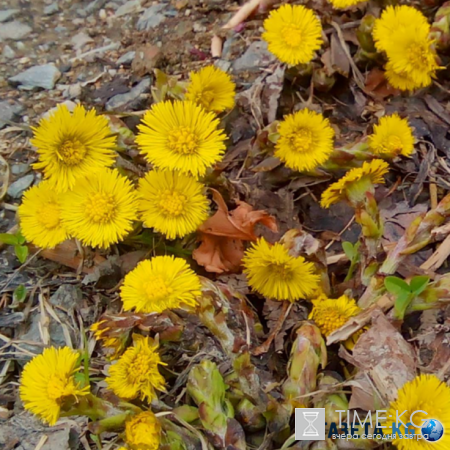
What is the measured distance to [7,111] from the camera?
6.83 feet

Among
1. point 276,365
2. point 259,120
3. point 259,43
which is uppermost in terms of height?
point 259,43

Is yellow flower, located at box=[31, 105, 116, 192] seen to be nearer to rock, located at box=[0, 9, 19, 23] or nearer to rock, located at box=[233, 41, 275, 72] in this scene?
rock, located at box=[233, 41, 275, 72]

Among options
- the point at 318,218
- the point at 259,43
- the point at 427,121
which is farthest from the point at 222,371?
the point at 259,43

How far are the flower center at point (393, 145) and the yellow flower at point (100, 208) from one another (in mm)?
787

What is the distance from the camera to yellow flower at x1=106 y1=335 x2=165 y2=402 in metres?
1.30

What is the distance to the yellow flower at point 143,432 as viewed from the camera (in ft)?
4.02

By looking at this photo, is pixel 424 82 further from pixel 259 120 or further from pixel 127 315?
pixel 127 315

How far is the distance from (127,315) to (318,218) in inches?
28.4

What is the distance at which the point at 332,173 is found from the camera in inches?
73.7

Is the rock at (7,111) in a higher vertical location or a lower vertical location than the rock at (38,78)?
lower

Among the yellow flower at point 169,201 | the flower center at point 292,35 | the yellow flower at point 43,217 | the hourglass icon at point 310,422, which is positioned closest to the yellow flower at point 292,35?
the flower center at point 292,35

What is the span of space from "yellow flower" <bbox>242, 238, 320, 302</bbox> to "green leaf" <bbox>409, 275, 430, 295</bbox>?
0.23 metres

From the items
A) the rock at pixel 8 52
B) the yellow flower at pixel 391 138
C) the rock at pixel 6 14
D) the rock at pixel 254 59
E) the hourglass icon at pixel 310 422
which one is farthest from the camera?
the rock at pixel 6 14

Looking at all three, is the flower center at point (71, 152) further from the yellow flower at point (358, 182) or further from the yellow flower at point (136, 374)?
the yellow flower at point (358, 182)
